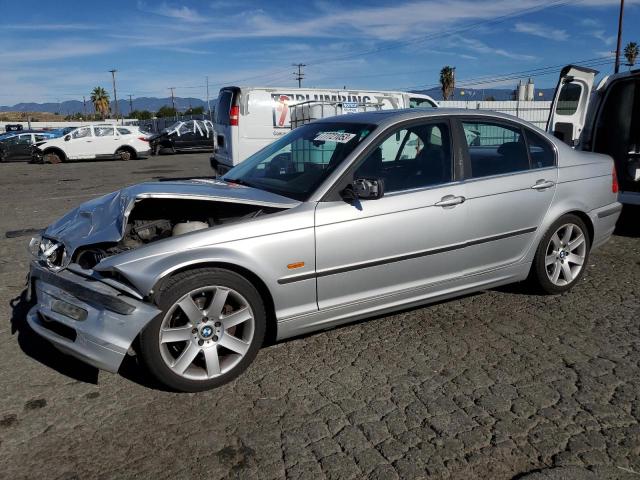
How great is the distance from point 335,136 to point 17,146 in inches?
1000

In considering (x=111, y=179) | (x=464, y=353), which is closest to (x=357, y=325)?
(x=464, y=353)

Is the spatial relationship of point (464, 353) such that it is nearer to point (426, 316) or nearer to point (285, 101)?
point (426, 316)

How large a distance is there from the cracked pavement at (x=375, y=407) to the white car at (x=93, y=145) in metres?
19.8

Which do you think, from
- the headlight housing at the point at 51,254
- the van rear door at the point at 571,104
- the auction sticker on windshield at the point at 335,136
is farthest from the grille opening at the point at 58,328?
the van rear door at the point at 571,104

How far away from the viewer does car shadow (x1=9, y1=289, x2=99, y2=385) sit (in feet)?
11.6

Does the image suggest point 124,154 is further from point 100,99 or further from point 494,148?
point 100,99

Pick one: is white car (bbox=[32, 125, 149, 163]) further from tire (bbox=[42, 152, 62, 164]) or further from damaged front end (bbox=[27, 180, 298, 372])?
damaged front end (bbox=[27, 180, 298, 372])

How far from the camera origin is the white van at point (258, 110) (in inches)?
436

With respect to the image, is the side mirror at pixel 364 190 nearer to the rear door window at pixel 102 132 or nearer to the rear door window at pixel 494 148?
the rear door window at pixel 494 148

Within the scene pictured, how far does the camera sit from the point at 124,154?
23.3 m

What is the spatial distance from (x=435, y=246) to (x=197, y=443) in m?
2.08

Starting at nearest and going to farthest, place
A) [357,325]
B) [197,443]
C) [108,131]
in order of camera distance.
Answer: [197,443] → [357,325] → [108,131]

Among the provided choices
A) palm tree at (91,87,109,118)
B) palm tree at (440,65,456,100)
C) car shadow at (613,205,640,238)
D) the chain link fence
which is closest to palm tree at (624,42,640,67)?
palm tree at (440,65,456,100)

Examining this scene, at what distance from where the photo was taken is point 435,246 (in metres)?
3.93
